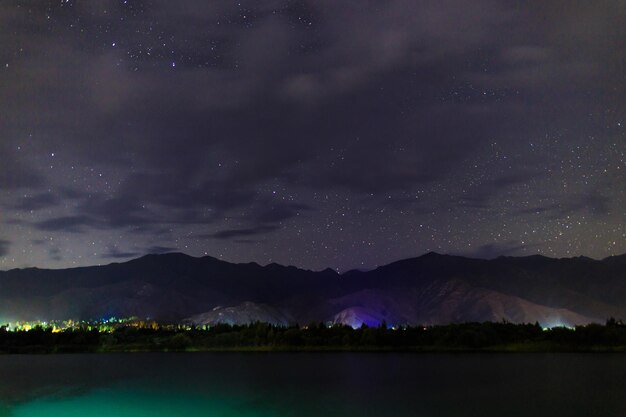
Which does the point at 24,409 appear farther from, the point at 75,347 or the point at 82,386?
the point at 75,347

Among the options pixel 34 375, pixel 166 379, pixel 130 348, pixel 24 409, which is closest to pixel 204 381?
pixel 166 379

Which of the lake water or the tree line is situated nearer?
the lake water

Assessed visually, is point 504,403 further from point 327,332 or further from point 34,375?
point 327,332

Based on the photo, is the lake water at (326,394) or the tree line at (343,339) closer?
the lake water at (326,394)

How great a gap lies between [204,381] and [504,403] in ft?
117

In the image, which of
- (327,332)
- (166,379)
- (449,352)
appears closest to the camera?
(166,379)

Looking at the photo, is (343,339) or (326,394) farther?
(343,339)

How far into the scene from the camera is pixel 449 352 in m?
143

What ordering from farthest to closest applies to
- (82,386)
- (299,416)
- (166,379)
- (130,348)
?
(130,348)
(166,379)
(82,386)
(299,416)

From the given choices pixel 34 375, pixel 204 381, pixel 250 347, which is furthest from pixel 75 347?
pixel 204 381

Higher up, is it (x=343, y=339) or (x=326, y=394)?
(x=326, y=394)

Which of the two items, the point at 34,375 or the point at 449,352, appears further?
the point at 449,352

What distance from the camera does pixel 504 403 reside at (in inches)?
1797

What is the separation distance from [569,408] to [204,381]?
4030cm
